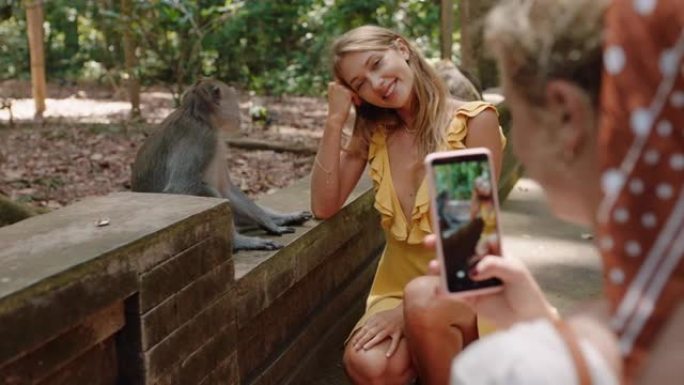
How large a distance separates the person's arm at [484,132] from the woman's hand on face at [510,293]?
129 cm

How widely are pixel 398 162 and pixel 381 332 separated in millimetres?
552

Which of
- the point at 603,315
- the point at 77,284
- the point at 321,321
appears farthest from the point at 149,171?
the point at 603,315

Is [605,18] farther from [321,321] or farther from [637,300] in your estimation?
[321,321]

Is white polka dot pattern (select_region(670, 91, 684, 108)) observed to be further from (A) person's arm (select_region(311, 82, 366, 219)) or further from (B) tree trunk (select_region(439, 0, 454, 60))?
(B) tree trunk (select_region(439, 0, 454, 60))

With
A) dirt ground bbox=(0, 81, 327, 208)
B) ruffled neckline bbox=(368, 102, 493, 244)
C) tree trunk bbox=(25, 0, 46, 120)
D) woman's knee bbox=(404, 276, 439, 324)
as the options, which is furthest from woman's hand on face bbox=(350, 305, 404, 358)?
tree trunk bbox=(25, 0, 46, 120)

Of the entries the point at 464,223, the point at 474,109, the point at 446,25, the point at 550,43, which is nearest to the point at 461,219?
the point at 464,223

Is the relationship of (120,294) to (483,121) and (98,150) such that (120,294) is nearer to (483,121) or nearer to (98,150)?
(483,121)

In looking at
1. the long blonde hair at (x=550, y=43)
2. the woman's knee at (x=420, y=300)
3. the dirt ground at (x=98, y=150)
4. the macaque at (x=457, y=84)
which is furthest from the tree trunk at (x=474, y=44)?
the long blonde hair at (x=550, y=43)

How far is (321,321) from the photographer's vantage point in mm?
3287

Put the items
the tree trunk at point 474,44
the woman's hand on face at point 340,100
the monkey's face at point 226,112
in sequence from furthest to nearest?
the tree trunk at point 474,44 < the monkey's face at point 226,112 < the woman's hand on face at point 340,100

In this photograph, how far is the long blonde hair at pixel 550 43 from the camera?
86cm

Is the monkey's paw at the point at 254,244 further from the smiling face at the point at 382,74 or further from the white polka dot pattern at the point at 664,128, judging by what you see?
the white polka dot pattern at the point at 664,128

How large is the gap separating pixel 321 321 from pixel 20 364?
177cm

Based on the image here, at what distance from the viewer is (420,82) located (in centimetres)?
257
